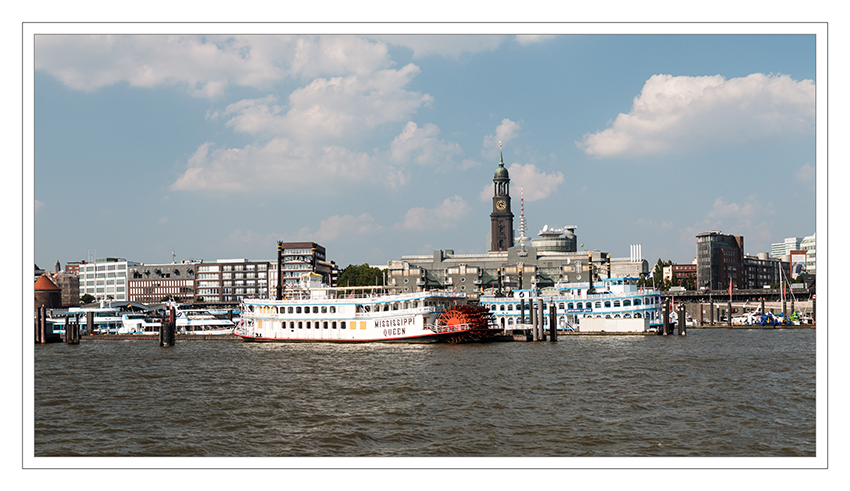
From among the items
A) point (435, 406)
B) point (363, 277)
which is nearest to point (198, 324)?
point (363, 277)

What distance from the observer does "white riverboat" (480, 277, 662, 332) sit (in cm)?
→ 8881

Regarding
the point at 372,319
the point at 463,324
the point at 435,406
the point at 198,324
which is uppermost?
the point at 372,319

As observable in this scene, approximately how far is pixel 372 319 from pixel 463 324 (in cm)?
935

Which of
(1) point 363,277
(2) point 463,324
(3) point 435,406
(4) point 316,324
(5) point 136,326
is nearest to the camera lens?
(3) point 435,406

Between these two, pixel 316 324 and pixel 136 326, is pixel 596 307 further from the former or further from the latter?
pixel 136 326

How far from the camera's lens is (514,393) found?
35469 millimetres

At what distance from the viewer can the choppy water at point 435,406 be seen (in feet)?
79.7

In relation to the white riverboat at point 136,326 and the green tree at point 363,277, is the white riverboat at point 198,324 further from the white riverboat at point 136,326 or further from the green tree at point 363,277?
the green tree at point 363,277

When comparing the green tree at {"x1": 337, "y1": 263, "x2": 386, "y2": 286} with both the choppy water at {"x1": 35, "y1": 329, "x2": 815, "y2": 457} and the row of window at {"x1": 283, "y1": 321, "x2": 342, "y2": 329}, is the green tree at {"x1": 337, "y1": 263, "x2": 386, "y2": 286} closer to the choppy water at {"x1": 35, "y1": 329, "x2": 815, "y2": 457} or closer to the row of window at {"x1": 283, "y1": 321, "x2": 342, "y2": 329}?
the row of window at {"x1": 283, "y1": 321, "x2": 342, "y2": 329}

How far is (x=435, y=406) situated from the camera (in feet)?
105

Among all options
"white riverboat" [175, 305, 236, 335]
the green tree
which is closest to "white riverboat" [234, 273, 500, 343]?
"white riverboat" [175, 305, 236, 335]
